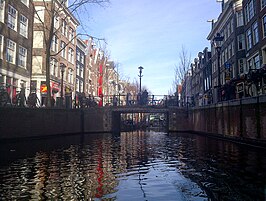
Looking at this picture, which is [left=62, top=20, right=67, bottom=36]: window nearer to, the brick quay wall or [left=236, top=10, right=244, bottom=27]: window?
the brick quay wall

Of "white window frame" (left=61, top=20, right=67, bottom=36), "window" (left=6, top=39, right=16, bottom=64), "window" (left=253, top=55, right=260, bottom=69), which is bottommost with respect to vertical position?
"window" (left=253, top=55, right=260, bottom=69)

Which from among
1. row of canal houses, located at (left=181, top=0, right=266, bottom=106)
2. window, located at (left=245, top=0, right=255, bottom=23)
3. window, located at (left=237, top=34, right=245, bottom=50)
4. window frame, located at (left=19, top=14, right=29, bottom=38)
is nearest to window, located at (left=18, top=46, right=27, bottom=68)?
window frame, located at (left=19, top=14, right=29, bottom=38)

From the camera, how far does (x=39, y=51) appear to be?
1235 inches

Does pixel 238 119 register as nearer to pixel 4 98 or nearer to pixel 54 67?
pixel 4 98

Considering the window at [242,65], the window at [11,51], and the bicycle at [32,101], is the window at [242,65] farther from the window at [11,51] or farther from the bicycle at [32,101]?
the window at [11,51]

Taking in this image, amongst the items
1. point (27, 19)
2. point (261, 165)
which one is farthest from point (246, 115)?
point (27, 19)

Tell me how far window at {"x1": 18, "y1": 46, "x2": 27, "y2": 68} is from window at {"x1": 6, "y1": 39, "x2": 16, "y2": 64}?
1.11 m

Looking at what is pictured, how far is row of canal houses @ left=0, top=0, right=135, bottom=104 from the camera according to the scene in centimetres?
2328

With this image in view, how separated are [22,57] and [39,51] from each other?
425 centimetres

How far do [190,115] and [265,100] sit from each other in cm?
1611

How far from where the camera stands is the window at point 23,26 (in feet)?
88.2

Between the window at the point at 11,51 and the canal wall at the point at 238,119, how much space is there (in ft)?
Answer: 60.1

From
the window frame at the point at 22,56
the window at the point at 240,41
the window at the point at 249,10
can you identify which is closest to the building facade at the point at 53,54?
the window frame at the point at 22,56

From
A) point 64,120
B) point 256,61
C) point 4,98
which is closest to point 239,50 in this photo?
point 256,61
